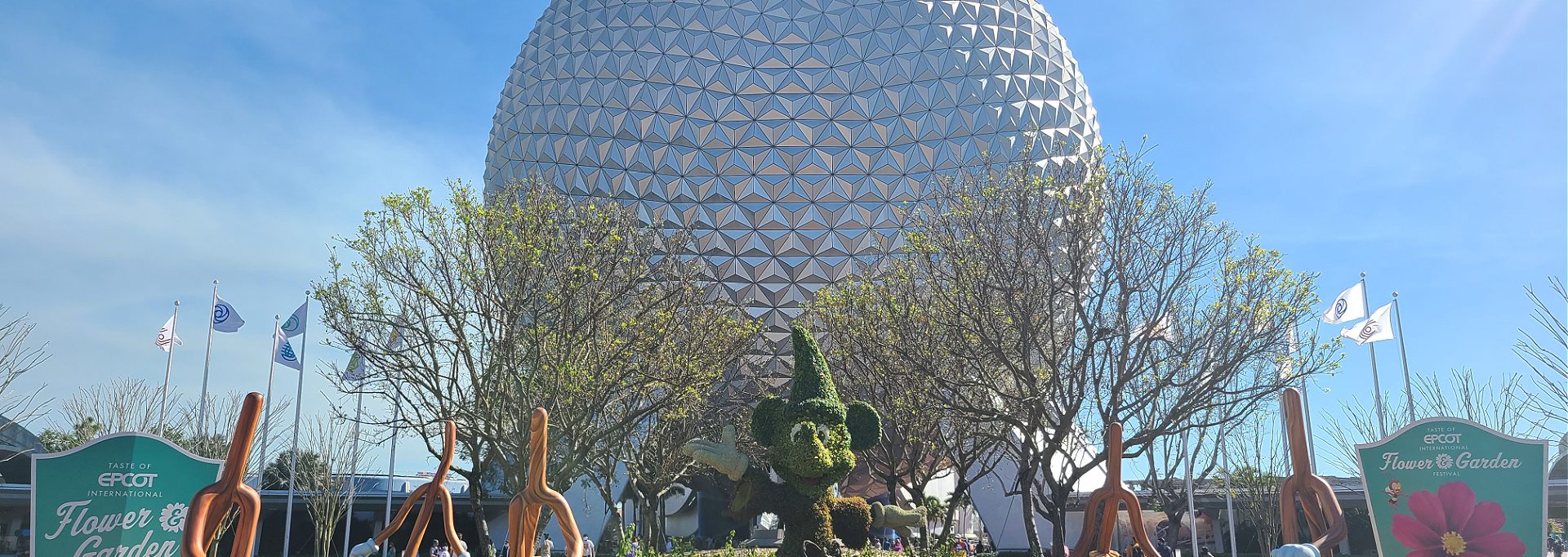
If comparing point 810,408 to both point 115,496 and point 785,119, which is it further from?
point 785,119

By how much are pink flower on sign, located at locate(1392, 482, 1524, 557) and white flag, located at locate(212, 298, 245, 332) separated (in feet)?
87.4

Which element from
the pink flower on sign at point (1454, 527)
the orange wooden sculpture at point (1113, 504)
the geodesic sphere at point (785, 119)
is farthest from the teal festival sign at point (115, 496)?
the geodesic sphere at point (785, 119)

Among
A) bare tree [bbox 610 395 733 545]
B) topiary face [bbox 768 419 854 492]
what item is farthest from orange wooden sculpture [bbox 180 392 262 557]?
bare tree [bbox 610 395 733 545]

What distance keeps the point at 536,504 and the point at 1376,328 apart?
24.3 metres

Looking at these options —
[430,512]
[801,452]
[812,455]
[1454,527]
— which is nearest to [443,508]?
[430,512]

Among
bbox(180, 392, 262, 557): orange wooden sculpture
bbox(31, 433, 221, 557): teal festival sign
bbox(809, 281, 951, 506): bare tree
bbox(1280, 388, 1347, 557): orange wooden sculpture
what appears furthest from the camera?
bbox(809, 281, 951, 506): bare tree

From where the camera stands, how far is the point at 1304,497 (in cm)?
1031

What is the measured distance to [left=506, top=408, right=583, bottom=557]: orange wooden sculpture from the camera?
30.1ft

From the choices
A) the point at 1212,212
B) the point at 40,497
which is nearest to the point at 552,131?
the point at 1212,212

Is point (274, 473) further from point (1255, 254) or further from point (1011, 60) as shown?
point (1255, 254)

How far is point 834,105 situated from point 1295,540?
30896mm

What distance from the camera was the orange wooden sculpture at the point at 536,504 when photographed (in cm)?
919

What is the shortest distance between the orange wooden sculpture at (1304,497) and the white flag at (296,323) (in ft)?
80.8

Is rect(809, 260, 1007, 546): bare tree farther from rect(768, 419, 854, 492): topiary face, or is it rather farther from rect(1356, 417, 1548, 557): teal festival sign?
rect(1356, 417, 1548, 557): teal festival sign
